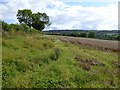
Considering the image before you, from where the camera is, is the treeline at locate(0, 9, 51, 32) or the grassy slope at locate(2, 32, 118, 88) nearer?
the grassy slope at locate(2, 32, 118, 88)

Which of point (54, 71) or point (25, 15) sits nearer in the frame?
point (54, 71)

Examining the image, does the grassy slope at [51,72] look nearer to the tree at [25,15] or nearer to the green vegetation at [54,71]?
the green vegetation at [54,71]

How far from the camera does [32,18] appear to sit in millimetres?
52844

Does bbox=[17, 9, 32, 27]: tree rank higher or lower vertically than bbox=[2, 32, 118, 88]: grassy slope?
higher

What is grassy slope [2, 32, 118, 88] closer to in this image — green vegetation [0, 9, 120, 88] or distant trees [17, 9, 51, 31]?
green vegetation [0, 9, 120, 88]

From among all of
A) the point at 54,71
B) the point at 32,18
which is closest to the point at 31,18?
the point at 32,18

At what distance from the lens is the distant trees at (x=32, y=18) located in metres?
52.5

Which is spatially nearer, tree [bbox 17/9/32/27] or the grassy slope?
the grassy slope

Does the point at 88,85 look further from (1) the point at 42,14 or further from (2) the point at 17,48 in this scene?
(1) the point at 42,14

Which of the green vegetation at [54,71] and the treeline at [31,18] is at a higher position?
the treeline at [31,18]

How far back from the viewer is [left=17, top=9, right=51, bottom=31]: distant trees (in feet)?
172

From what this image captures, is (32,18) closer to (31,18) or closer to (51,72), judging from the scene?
(31,18)

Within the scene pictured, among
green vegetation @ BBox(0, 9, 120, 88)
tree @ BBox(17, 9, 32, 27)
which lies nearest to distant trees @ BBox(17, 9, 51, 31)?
tree @ BBox(17, 9, 32, 27)

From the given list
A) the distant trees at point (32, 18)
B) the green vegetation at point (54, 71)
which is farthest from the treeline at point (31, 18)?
the green vegetation at point (54, 71)
